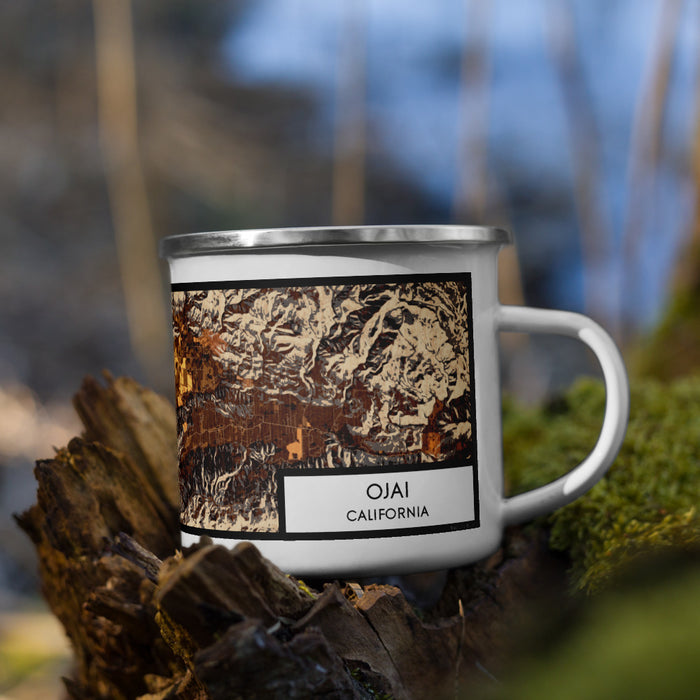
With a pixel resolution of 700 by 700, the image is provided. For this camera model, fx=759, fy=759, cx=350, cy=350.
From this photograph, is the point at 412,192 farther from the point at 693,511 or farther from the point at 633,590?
the point at 633,590

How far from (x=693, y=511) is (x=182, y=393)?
535 millimetres

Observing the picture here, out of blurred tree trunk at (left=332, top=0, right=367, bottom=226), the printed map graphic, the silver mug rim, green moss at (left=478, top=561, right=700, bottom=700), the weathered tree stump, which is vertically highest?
blurred tree trunk at (left=332, top=0, right=367, bottom=226)

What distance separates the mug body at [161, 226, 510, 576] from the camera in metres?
0.67

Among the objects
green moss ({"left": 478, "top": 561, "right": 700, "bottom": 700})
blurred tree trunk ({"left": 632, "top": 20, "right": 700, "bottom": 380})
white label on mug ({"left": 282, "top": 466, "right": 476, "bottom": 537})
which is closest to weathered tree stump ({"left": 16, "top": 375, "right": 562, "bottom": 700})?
white label on mug ({"left": 282, "top": 466, "right": 476, "bottom": 537})

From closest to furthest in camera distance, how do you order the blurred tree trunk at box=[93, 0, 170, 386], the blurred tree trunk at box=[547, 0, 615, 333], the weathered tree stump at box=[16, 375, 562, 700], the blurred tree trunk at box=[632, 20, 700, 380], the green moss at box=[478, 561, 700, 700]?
1. the green moss at box=[478, 561, 700, 700]
2. the weathered tree stump at box=[16, 375, 562, 700]
3. the blurred tree trunk at box=[632, 20, 700, 380]
4. the blurred tree trunk at box=[547, 0, 615, 333]
5. the blurred tree trunk at box=[93, 0, 170, 386]

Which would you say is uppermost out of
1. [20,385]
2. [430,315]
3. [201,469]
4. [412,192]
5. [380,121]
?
[380,121]

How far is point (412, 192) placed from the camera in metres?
4.82

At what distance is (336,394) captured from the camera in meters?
0.67

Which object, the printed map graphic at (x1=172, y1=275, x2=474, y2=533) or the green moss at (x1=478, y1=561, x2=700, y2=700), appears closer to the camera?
the green moss at (x1=478, y1=561, x2=700, y2=700)

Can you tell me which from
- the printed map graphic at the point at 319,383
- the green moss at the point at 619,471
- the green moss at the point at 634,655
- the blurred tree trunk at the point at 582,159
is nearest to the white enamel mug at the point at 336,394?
the printed map graphic at the point at 319,383

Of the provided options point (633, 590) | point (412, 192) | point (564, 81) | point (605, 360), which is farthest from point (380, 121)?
point (633, 590)

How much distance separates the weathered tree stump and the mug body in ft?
0.19

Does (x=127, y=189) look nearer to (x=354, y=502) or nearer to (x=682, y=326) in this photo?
(x=682, y=326)

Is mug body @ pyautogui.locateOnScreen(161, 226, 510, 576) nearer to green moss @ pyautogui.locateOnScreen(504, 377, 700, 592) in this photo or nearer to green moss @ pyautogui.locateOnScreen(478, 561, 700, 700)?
green moss @ pyautogui.locateOnScreen(504, 377, 700, 592)
